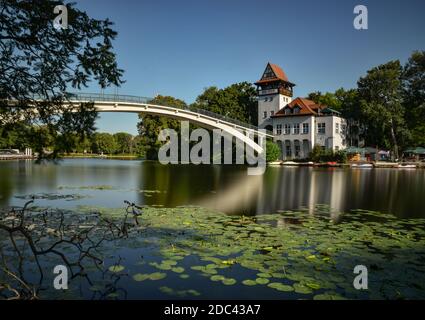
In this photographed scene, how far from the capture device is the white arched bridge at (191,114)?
132 ft

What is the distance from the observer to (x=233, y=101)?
224ft

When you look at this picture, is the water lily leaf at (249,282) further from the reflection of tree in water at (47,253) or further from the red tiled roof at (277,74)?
the red tiled roof at (277,74)

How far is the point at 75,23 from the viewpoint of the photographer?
19.9ft

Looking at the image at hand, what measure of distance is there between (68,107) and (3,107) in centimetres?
98

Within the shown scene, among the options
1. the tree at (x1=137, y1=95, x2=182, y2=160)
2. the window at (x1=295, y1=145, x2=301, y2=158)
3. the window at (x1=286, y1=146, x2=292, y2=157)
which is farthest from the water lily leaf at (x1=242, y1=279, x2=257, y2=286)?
the tree at (x1=137, y1=95, x2=182, y2=160)

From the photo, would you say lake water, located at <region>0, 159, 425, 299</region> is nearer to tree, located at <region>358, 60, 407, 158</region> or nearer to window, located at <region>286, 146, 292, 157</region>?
tree, located at <region>358, 60, 407, 158</region>

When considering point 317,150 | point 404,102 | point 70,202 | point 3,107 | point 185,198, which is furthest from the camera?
point 404,102

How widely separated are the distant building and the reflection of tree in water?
49485mm

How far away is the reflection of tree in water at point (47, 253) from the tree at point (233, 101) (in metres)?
57.0

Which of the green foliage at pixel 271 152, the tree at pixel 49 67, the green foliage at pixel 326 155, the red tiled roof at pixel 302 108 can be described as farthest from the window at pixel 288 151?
the tree at pixel 49 67

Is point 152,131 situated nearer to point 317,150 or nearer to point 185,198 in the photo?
point 317,150

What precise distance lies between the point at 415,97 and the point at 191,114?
1405 inches

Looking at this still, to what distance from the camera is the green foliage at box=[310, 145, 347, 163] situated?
51.9 meters
